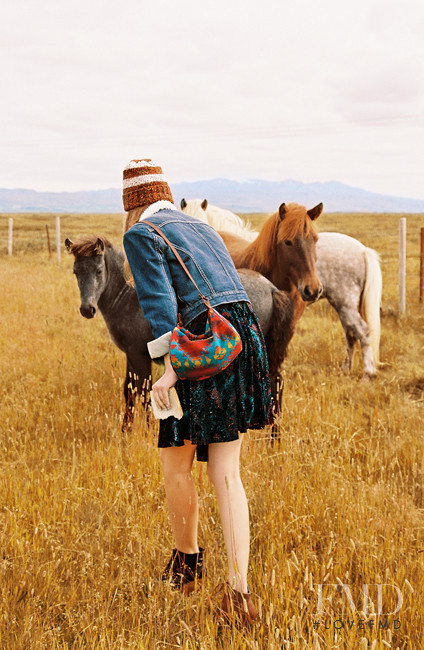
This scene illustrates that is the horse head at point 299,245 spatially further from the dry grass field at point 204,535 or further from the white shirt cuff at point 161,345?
the white shirt cuff at point 161,345

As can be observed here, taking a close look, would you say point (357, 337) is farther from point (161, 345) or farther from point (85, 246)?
point (161, 345)

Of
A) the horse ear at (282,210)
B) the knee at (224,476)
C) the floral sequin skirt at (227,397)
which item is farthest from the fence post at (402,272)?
the knee at (224,476)

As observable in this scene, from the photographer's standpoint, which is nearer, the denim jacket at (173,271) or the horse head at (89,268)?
the denim jacket at (173,271)

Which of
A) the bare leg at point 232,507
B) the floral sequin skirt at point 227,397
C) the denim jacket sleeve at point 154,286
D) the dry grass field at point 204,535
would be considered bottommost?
the dry grass field at point 204,535

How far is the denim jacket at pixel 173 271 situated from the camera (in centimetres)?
198

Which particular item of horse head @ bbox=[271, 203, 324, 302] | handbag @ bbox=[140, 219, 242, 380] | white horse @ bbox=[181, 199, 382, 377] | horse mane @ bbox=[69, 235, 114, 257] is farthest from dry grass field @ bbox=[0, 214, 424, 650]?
white horse @ bbox=[181, 199, 382, 377]

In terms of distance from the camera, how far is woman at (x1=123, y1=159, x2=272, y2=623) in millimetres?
2002

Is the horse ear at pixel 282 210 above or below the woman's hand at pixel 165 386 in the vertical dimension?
above

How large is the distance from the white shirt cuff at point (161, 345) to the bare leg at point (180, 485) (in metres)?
0.51

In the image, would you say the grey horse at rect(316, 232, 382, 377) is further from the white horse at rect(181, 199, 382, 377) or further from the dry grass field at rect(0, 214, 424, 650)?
the dry grass field at rect(0, 214, 424, 650)

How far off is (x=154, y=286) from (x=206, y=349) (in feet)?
1.11

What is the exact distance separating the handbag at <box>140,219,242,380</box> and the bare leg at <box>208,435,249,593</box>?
1.35 feet

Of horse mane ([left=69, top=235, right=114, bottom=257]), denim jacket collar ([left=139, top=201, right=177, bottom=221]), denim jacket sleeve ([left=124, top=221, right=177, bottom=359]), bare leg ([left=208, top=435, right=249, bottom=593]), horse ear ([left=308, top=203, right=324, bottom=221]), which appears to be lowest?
bare leg ([left=208, top=435, right=249, bottom=593])

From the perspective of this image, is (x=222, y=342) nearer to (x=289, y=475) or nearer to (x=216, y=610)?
(x=216, y=610)
